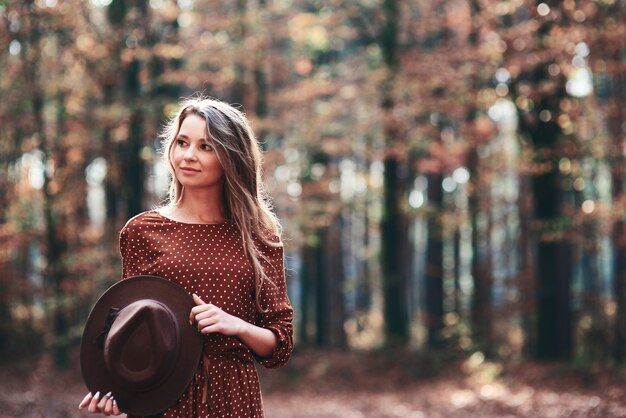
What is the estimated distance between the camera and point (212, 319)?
2.79 m

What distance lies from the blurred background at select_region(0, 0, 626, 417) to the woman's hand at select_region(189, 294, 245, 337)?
9.18 metres

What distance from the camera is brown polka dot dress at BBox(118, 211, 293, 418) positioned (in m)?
2.97

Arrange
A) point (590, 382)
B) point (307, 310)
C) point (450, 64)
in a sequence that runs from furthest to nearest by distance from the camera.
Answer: point (307, 310)
point (450, 64)
point (590, 382)

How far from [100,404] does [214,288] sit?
1.90 feet

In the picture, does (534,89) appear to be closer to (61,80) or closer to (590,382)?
(590,382)

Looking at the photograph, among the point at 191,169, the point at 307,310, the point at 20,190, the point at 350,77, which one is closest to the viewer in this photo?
the point at 191,169

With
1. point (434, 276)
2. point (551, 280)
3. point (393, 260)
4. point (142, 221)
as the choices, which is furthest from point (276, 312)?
point (434, 276)

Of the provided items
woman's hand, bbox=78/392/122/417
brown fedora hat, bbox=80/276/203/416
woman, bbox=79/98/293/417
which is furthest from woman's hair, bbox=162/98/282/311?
woman's hand, bbox=78/392/122/417

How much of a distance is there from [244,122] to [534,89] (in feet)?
34.7

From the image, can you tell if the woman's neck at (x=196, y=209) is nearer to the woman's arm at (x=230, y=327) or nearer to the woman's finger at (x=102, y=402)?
the woman's arm at (x=230, y=327)

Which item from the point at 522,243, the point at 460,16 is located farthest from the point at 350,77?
the point at 522,243

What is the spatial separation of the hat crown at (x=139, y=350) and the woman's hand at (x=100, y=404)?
7 cm

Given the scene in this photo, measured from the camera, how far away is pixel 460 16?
1673cm

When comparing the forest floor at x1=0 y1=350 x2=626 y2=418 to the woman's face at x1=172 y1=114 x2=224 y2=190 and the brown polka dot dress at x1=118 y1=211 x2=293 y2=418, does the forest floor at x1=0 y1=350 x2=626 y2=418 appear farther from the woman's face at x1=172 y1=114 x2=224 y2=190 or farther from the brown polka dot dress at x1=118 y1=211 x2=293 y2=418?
the woman's face at x1=172 y1=114 x2=224 y2=190
